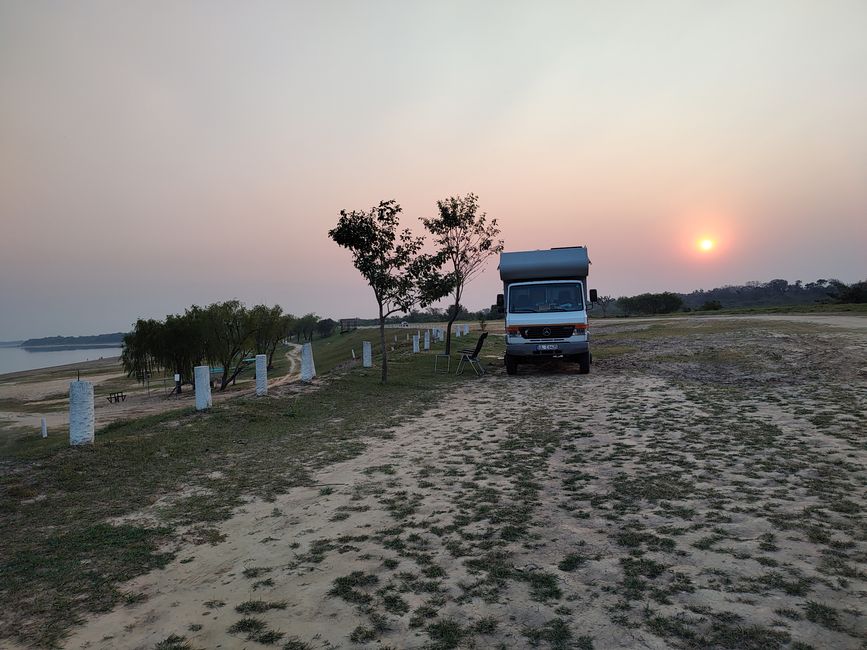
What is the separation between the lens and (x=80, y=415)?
275 inches

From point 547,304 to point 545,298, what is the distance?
8.4 inches

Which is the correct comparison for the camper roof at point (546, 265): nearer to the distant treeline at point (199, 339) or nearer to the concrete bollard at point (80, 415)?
the concrete bollard at point (80, 415)

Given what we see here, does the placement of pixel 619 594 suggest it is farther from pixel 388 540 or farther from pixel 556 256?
pixel 556 256

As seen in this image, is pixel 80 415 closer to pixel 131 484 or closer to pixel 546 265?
pixel 131 484

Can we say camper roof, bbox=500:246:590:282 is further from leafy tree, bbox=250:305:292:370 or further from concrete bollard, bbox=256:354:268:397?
leafy tree, bbox=250:305:292:370

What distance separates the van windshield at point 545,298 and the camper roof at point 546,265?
0.99 ft

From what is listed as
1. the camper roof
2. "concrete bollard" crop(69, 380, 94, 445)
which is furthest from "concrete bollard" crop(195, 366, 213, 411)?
the camper roof

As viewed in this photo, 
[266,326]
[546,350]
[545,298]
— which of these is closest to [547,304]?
[545,298]

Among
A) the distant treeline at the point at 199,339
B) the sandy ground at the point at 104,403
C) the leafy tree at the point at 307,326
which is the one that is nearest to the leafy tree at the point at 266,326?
the distant treeline at the point at 199,339

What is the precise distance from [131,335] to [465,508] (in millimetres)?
39116

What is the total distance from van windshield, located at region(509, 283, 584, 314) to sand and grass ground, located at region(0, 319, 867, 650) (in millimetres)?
6424

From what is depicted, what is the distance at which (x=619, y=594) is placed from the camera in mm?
3023

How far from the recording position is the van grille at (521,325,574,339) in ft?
47.7

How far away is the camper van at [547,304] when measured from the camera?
47.7 ft
